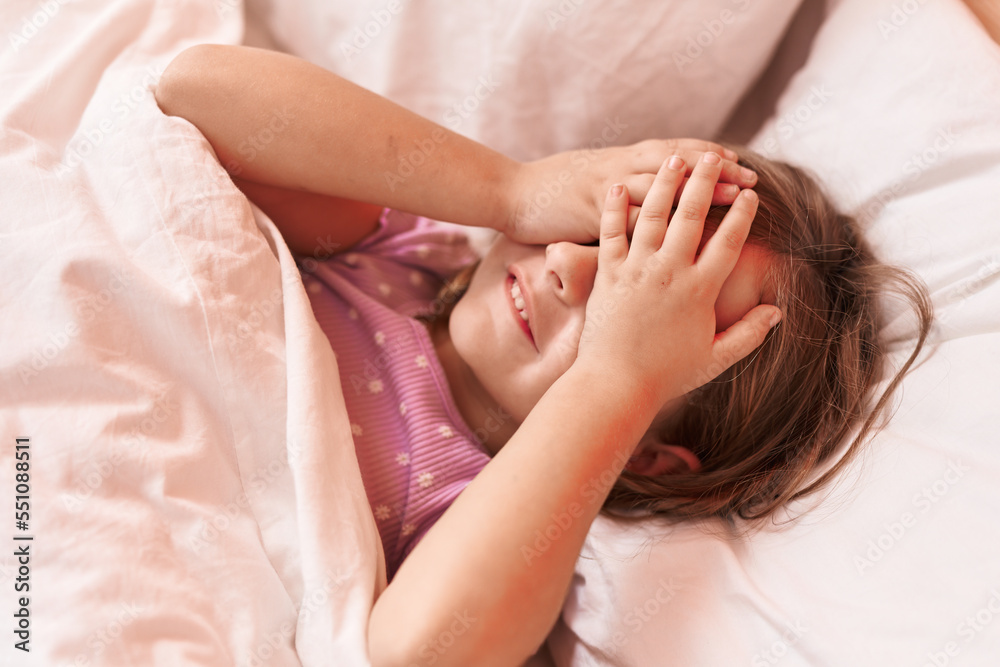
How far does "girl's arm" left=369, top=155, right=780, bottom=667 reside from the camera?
2.06 feet

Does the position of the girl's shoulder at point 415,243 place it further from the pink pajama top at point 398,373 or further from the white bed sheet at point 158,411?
the white bed sheet at point 158,411

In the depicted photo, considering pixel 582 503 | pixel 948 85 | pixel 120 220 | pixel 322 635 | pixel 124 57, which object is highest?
pixel 948 85

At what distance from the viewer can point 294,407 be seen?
70 centimetres

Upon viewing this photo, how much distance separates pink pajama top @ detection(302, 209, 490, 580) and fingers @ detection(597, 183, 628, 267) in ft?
1.00

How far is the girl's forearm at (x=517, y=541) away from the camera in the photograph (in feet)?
2.04

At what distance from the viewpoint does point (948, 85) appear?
2.59ft

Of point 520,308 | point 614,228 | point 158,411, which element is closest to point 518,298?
point 520,308

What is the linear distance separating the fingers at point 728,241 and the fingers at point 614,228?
3.4 inches

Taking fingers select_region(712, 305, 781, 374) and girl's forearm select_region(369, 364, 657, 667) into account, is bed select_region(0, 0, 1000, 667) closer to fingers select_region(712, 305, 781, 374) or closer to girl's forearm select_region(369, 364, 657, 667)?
girl's forearm select_region(369, 364, 657, 667)

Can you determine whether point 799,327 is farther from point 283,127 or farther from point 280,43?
point 280,43

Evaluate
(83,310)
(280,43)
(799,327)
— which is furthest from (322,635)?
(280,43)

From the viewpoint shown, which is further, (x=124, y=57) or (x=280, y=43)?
(x=280, y=43)

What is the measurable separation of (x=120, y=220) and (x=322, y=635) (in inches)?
18.6

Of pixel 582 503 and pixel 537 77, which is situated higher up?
pixel 537 77
